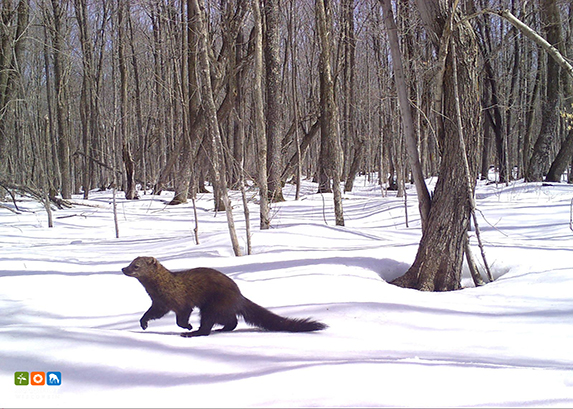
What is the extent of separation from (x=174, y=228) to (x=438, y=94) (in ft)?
28.9

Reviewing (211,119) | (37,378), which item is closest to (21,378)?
(37,378)

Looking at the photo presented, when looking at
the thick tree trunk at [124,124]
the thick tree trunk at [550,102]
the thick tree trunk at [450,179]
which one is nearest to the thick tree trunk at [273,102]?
the thick tree trunk at [450,179]

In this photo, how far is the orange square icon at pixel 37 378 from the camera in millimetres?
2092

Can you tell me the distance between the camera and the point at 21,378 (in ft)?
7.02

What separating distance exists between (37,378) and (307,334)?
190 centimetres

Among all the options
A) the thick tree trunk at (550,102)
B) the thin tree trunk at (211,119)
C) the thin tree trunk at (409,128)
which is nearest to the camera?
the thin tree trunk at (409,128)

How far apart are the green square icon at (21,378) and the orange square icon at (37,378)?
0.02m

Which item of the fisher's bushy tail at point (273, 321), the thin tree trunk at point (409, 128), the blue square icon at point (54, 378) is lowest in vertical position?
the fisher's bushy tail at point (273, 321)

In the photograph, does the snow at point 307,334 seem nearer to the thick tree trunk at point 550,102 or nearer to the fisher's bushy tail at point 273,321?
the fisher's bushy tail at point 273,321

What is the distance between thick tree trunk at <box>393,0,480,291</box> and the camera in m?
5.77

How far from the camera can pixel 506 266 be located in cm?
618

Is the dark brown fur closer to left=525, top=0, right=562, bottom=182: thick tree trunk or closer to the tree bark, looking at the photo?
the tree bark

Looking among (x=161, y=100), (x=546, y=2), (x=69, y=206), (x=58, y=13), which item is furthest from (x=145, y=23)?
(x=546, y=2)

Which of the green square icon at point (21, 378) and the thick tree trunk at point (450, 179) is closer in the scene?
the green square icon at point (21, 378)
